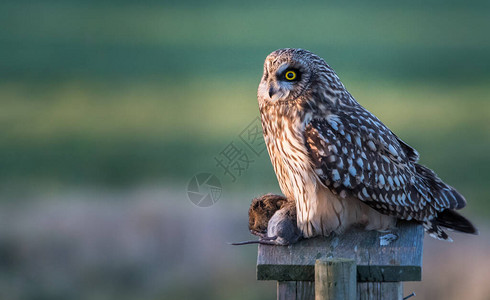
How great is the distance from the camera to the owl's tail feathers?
3723mm

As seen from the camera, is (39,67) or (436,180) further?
(39,67)

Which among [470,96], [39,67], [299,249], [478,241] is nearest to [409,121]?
[470,96]

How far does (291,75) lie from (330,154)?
410mm

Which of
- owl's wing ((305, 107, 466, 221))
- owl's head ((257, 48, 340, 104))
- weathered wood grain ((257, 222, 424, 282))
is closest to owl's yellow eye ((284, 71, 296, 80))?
owl's head ((257, 48, 340, 104))

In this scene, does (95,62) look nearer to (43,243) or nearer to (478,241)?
(43,243)

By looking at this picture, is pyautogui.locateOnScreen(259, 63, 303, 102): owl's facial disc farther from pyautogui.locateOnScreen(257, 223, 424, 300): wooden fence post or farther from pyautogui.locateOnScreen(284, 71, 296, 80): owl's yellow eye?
pyautogui.locateOnScreen(257, 223, 424, 300): wooden fence post

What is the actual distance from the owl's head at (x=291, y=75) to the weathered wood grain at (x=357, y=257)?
0.71 meters

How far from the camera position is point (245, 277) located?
7.34 m

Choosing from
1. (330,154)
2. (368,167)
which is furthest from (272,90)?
(368,167)

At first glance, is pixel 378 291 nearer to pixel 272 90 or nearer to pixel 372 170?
pixel 372 170

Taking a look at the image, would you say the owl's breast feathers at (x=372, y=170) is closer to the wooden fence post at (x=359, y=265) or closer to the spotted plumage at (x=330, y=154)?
the spotted plumage at (x=330, y=154)

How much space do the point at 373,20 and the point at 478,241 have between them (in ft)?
19.0

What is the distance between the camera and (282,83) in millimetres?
3471

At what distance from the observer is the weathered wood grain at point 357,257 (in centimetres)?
294
